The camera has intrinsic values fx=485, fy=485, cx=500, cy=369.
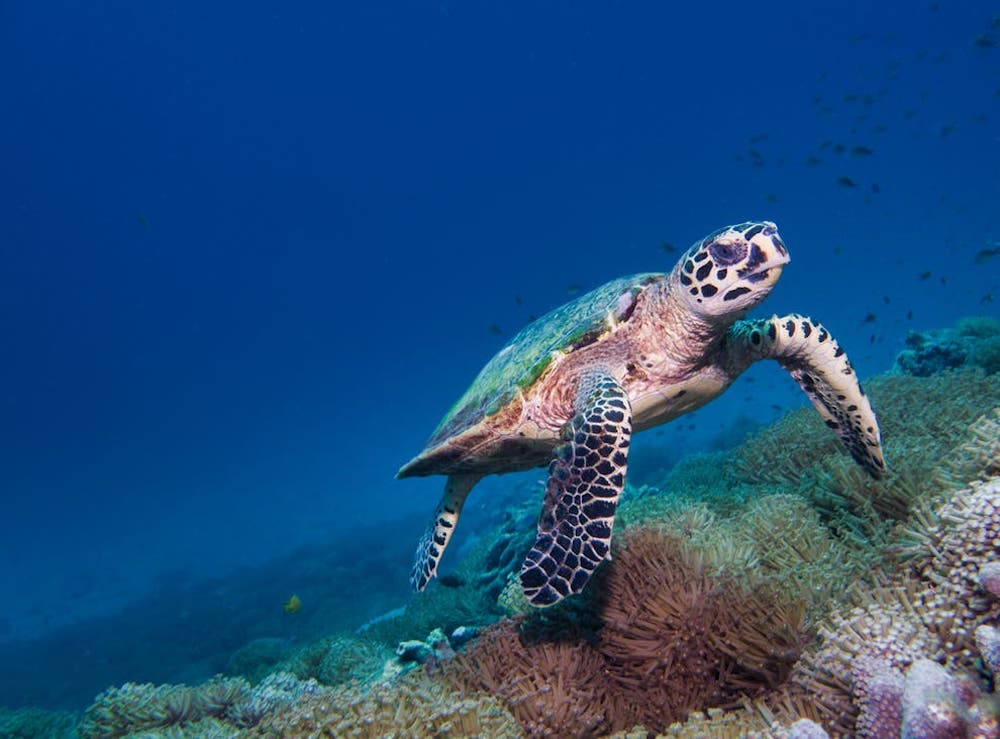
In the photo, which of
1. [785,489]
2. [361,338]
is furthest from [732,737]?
[361,338]

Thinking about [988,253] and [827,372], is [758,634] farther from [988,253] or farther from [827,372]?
[988,253]

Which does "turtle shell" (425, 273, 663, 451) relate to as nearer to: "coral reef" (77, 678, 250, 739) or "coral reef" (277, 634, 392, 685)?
"coral reef" (77, 678, 250, 739)

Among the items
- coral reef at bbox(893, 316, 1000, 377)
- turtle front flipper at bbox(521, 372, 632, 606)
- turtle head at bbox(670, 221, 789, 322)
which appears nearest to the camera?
turtle front flipper at bbox(521, 372, 632, 606)

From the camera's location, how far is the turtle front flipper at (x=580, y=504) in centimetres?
248

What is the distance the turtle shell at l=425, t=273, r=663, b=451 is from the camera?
3.79 meters

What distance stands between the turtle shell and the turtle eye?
735 mm

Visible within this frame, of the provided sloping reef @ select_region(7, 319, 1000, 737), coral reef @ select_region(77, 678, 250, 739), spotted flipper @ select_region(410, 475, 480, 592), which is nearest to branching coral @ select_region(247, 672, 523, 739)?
sloping reef @ select_region(7, 319, 1000, 737)

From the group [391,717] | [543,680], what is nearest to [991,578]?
[543,680]

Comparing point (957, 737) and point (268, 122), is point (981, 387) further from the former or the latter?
point (268, 122)

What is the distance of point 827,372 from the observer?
358 centimetres

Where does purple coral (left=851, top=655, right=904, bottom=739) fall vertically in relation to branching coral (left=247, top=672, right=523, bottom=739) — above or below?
below

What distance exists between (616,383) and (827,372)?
159 centimetres

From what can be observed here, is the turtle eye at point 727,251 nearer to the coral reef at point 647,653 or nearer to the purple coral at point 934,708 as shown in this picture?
the coral reef at point 647,653

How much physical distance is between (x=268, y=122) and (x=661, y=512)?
100280 mm
